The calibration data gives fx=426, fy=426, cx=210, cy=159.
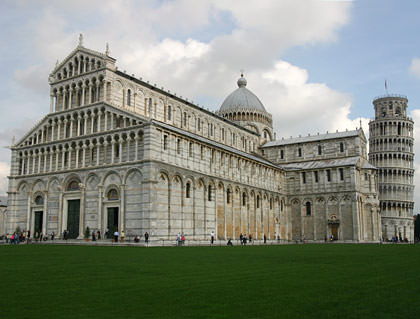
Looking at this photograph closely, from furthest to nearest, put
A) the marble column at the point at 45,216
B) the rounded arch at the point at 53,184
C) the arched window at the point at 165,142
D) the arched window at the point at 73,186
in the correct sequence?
the rounded arch at the point at 53,184 < the marble column at the point at 45,216 < the arched window at the point at 73,186 < the arched window at the point at 165,142

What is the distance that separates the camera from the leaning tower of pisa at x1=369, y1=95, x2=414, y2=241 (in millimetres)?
87000

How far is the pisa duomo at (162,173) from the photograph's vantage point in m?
42.3

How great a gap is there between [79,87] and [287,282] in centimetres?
4168

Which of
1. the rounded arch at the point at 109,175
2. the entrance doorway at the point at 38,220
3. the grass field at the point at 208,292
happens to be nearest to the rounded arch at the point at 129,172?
the rounded arch at the point at 109,175

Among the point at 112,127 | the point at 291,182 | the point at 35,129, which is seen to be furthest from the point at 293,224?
the point at 35,129

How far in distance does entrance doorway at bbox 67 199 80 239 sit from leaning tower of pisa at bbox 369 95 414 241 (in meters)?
64.4

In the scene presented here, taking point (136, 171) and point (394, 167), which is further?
point (394, 167)

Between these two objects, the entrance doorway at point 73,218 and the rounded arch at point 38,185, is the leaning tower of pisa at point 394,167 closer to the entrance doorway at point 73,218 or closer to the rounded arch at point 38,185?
the entrance doorway at point 73,218

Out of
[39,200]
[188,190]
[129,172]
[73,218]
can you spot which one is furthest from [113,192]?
[39,200]

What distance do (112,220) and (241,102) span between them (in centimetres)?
4120

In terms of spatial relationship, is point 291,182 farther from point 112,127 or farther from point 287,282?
point 287,282

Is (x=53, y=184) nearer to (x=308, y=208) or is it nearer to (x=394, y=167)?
(x=308, y=208)

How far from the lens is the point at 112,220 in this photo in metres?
43.0

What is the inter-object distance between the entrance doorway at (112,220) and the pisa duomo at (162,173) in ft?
0.34
